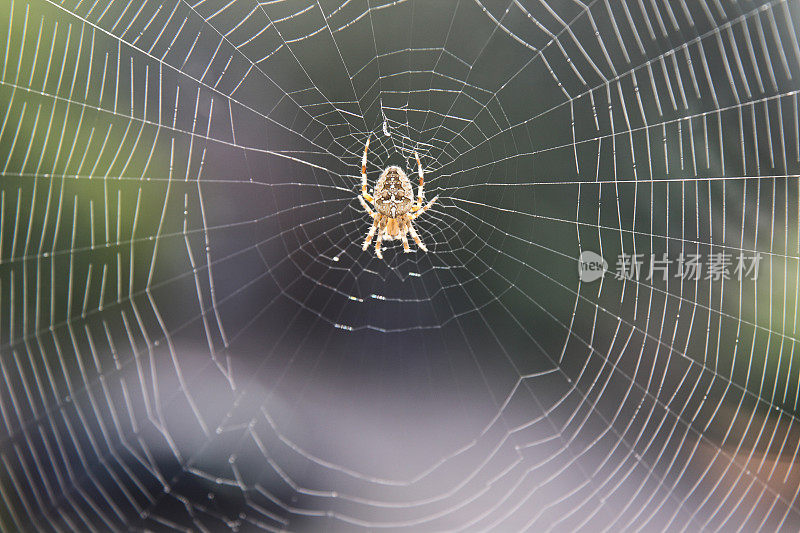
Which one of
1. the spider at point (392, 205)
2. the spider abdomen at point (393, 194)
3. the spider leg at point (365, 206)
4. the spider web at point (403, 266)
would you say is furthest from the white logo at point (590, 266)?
the spider leg at point (365, 206)

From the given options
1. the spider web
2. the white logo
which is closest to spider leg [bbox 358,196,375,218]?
the spider web

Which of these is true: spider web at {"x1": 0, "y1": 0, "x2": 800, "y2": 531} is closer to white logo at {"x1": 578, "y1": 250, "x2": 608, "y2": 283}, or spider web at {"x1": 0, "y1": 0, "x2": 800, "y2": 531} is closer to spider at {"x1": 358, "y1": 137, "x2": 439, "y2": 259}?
white logo at {"x1": 578, "y1": 250, "x2": 608, "y2": 283}

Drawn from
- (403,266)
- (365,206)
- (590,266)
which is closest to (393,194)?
(365,206)

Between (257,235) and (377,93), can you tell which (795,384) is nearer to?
(377,93)

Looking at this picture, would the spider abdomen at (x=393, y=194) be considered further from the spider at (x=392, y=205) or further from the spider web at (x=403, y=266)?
the spider web at (x=403, y=266)

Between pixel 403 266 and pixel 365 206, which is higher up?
pixel 365 206

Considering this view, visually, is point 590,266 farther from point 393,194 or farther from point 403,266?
point 393,194
